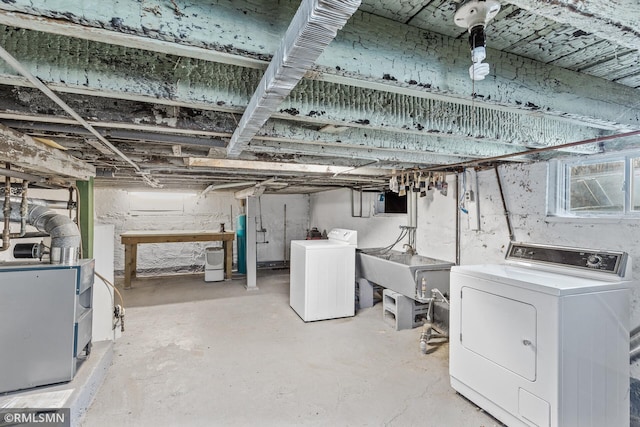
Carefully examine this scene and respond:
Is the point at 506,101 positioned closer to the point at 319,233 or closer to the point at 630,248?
the point at 630,248

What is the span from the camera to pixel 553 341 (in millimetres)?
1633

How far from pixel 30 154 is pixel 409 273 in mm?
3013

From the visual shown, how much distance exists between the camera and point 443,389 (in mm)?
2305

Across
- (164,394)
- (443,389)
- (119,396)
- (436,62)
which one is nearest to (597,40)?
(436,62)

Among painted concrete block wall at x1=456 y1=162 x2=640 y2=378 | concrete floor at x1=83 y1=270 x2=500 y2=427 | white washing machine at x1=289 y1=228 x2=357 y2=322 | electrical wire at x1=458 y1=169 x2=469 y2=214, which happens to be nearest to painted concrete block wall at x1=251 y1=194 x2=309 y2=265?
concrete floor at x1=83 y1=270 x2=500 y2=427

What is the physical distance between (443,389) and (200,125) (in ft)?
8.02

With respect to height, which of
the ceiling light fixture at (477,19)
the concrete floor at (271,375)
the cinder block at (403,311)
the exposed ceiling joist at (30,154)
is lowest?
the concrete floor at (271,375)

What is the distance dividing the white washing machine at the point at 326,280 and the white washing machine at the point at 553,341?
1.80 meters

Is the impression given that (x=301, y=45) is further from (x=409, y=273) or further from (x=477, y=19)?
(x=409, y=273)

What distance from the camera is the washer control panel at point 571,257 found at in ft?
6.09

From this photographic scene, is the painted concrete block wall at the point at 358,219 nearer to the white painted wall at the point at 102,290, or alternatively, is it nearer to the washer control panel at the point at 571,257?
the washer control panel at the point at 571,257

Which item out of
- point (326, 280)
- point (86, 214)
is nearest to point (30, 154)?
point (86, 214)

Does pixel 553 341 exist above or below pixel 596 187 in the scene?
below

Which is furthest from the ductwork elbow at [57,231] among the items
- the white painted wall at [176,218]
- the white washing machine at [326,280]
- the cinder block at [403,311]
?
the white painted wall at [176,218]
